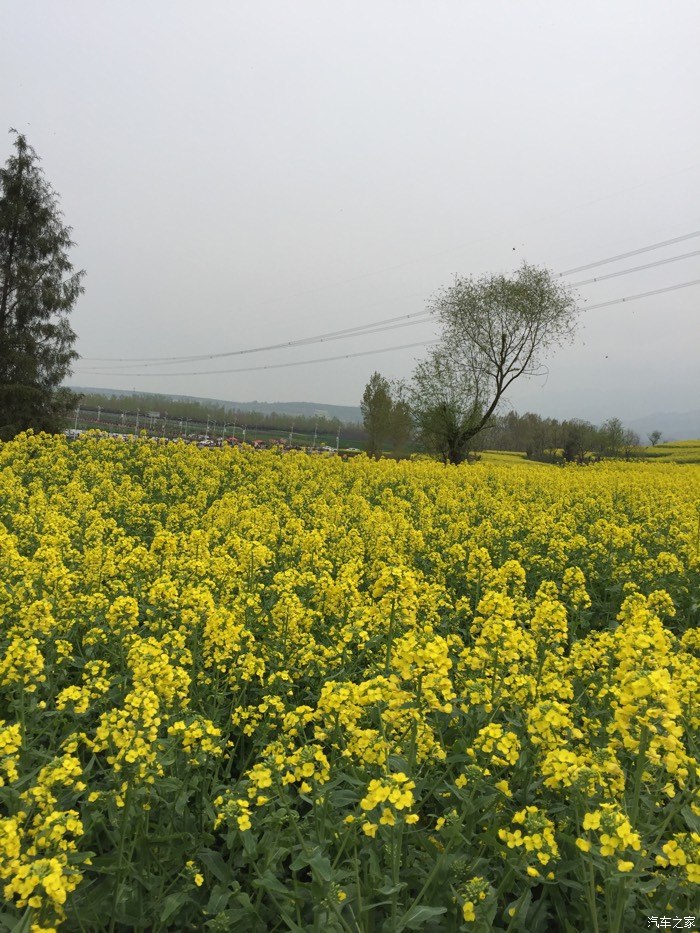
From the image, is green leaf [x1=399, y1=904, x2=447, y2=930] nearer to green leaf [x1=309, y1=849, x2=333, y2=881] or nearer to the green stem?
green leaf [x1=309, y1=849, x2=333, y2=881]

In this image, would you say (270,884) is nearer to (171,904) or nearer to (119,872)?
(171,904)

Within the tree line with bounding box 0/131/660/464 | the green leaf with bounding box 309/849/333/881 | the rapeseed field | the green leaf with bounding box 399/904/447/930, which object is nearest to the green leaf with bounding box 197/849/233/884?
the rapeseed field

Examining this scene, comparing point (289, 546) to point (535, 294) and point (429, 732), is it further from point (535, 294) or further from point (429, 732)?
point (535, 294)

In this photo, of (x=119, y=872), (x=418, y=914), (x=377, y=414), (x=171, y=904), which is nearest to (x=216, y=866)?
(x=171, y=904)

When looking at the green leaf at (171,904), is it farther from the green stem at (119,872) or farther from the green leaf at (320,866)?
the green leaf at (320,866)

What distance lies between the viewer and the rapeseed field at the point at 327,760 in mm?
2312

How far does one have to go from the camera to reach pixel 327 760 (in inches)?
Result: 112

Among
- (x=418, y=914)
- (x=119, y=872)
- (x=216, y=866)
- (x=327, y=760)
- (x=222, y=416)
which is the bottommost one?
(x=216, y=866)

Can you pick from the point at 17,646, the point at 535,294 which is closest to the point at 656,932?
the point at 17,646

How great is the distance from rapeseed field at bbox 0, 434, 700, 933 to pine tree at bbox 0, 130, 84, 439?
29956mm

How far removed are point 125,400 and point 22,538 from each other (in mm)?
114066

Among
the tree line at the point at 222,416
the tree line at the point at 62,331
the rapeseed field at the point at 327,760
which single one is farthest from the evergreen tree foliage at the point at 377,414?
the rapeseed field at the point at 327,760

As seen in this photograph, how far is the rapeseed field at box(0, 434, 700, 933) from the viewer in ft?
7.59

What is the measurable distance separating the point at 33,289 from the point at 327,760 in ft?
121
